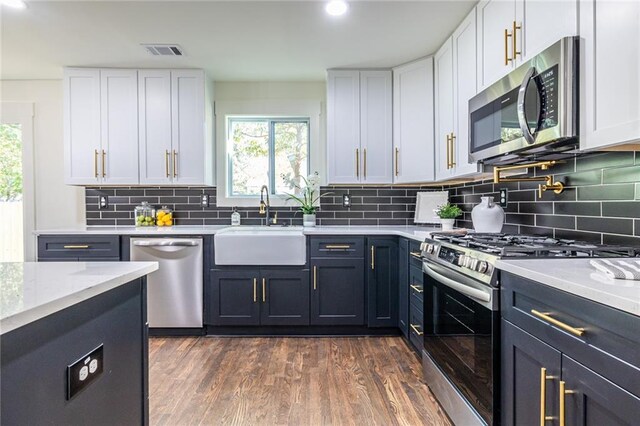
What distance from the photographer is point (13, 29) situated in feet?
8.45

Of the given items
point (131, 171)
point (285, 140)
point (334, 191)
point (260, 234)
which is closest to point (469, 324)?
point (260, 234)

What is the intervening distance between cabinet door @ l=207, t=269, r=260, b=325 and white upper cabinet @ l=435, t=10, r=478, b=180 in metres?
1.75

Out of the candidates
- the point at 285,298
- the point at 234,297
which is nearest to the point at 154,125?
the point at 234,297

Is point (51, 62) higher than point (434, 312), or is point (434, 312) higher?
point (51, 62)

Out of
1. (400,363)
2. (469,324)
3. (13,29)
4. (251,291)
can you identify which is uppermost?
(13,29)

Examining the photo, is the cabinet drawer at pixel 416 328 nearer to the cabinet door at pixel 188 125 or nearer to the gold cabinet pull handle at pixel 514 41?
the gold cabinet pull handle at pixel 514 41

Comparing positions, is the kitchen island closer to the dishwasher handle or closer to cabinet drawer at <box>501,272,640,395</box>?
cabinet drawer at <box>501,272,640,395</box>

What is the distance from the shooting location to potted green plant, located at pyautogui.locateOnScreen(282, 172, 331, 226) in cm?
351

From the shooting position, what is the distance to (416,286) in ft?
8.26

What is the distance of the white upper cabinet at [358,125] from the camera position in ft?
10.7

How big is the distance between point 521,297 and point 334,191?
2518mm

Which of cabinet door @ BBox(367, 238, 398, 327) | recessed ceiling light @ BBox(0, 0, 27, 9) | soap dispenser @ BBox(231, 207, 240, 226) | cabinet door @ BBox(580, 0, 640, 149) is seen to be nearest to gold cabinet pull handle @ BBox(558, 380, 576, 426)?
cabinet door @ BBox(580, 0, 640, 149)

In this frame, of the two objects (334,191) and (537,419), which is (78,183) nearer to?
(334,191)

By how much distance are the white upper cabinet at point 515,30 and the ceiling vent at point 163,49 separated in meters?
2.20
